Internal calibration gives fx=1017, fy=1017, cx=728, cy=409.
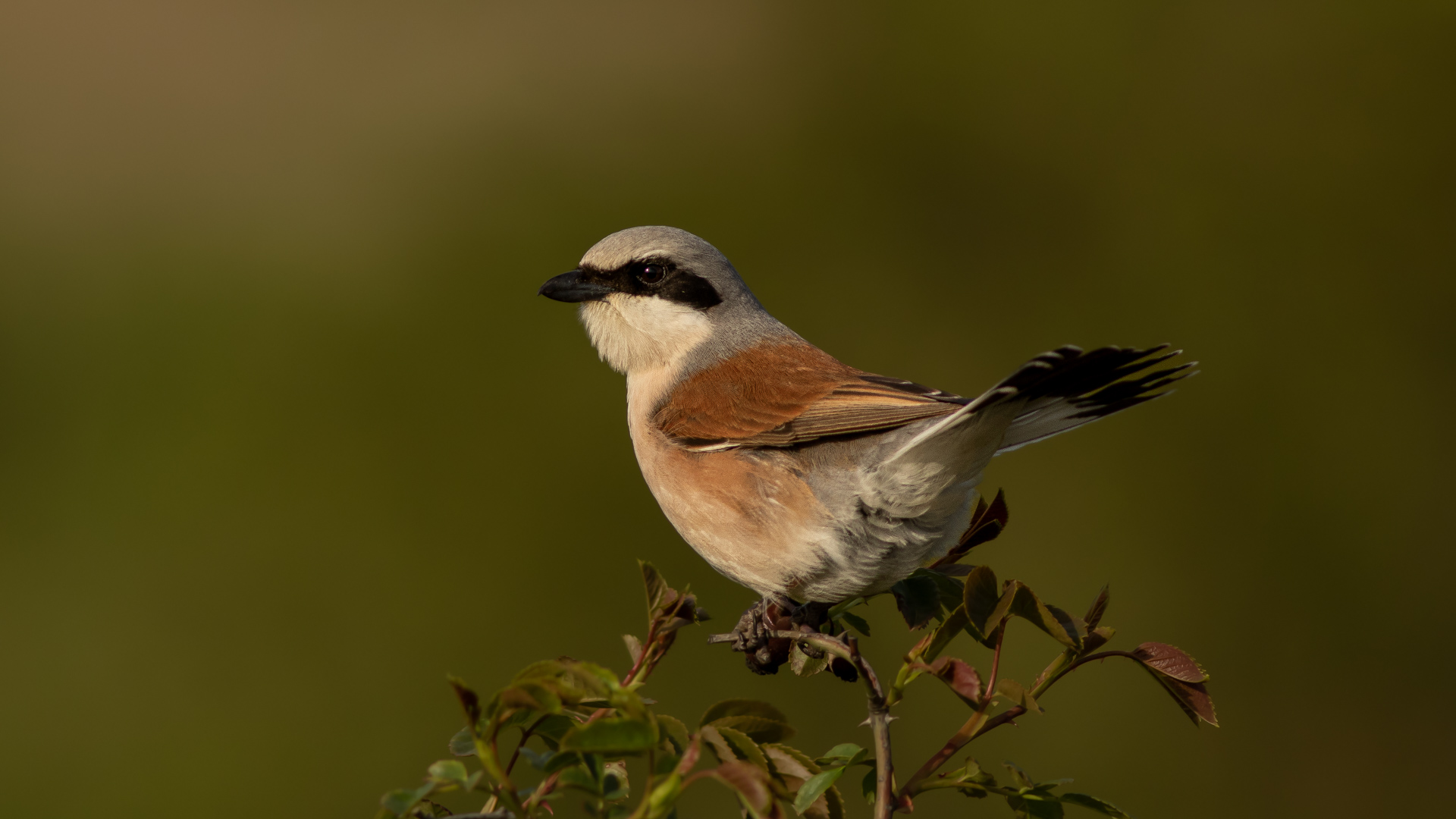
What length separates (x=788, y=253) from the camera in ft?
16.8

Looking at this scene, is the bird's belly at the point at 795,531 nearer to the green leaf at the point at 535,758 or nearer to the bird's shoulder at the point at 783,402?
the bird's shoulder at the point at 783,402

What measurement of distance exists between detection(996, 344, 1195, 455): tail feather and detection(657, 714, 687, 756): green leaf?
85 centimetres

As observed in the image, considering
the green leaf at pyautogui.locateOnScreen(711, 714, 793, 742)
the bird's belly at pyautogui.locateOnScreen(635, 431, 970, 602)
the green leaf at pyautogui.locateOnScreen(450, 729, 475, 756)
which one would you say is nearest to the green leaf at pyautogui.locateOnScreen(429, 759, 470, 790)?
the green leaf at pyautogui.locateOnScreen(450, 729, 475, 756)

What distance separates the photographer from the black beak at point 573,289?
8.80 feet

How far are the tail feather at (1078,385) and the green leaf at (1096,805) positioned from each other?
65 cm

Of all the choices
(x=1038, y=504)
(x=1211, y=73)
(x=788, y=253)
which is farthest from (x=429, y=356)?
(x=1211, y=73)

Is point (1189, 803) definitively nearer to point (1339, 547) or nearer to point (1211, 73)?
point (1339, 547)

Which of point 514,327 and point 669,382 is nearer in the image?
point 669,382

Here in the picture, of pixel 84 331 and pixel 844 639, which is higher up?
pixel 84 331

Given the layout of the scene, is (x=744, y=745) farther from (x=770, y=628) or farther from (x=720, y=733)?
(x=770, y=628)

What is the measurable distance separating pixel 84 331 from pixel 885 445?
4548 mm

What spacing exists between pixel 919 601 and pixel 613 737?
36.9 inches

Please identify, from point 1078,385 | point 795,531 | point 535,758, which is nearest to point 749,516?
point 795,531

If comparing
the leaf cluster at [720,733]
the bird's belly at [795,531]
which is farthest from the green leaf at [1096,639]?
the bird's belly at [795,531]
